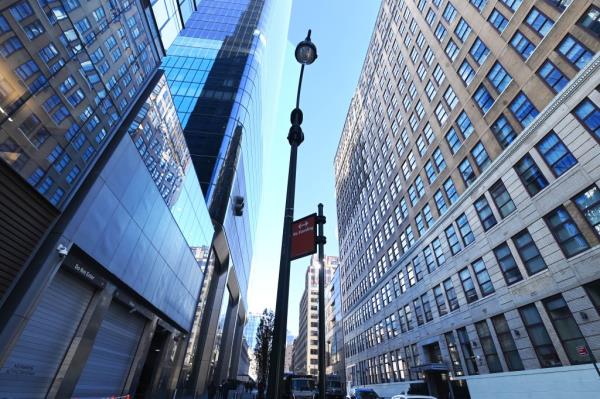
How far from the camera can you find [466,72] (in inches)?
1120

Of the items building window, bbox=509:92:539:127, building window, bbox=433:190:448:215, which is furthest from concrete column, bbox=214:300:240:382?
building window, bbox=509:92:539:127

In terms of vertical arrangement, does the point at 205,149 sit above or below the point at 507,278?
above

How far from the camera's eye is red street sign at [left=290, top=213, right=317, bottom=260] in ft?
20.2

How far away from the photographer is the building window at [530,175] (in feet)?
62.6

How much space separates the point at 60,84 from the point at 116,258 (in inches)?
304

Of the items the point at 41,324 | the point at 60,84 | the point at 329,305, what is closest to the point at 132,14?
the point at 60,84

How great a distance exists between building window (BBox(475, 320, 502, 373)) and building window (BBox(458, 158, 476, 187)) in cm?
1127

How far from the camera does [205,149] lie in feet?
106

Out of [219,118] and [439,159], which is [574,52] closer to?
[439,159]

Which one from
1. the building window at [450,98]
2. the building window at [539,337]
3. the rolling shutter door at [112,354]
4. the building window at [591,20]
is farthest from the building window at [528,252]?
the rolling shutter door at [112,354]

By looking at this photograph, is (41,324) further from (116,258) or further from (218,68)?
(218,68)

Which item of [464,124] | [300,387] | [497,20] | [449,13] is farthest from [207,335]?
[449,13]

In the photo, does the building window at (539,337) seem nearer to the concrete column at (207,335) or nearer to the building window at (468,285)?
the building window at (468,285)

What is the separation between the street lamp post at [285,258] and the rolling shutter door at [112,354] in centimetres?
1333
